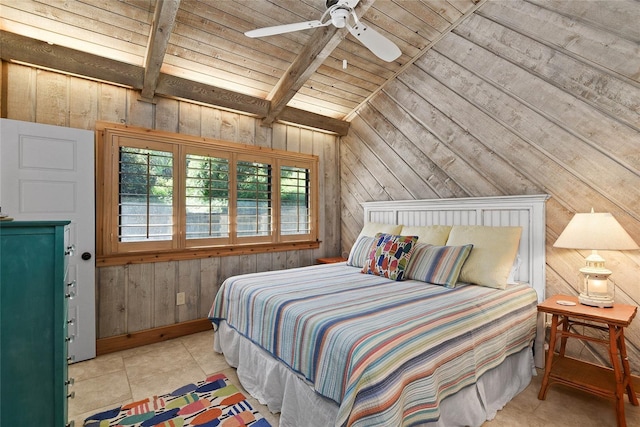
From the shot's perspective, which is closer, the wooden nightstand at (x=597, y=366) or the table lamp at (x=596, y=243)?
the wooden nightstand at (x=597, y=366)

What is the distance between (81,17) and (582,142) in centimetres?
391

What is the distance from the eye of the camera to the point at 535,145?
2.57 meters

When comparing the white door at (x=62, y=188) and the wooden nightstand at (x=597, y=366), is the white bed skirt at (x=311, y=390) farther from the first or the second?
the white door at (x=62, y=188)

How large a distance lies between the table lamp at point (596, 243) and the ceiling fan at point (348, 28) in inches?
68.4

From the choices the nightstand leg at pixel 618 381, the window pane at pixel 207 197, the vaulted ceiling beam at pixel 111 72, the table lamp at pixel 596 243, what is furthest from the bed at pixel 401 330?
the vaulted ceiling beam at pixel 111 72

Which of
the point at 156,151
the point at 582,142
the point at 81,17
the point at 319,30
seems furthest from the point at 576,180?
the point at 81,17

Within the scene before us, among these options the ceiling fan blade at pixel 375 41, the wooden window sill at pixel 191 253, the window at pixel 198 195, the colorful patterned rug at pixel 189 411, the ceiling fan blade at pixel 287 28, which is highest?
the ceiling fan blade at pixel 287 28

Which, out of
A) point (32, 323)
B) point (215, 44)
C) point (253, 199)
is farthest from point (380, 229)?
point (32, 323)

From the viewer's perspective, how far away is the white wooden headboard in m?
2.54

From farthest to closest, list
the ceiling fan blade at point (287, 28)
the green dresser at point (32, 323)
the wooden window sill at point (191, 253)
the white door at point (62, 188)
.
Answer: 1. the wooden window sill at point (191, 253)
2. the white door at point (62, 188)
3. the ceiling fan blade at point (287, 28)
4. the green dresser at point (32, 323)

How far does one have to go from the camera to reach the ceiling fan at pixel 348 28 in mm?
1956

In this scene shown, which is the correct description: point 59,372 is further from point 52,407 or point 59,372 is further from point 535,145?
point 535,145

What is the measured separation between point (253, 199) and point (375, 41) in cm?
216

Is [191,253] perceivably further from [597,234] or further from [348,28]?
[597,234]
